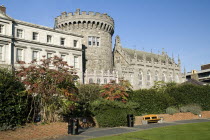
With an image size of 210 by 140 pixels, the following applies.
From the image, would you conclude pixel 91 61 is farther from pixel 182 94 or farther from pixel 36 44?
pixel 182 94

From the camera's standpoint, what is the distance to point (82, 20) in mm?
48281

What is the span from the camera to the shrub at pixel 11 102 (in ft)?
49.7

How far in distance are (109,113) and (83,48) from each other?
2734cm

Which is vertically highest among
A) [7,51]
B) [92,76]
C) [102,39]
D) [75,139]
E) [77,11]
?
[77,11]

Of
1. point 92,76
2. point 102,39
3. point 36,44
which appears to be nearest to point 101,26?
point 102,39

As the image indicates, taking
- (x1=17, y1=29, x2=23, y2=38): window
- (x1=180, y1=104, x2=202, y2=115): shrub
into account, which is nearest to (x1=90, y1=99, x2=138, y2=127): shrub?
(x1=180, y1=104, x2=202, y2=115): shrub

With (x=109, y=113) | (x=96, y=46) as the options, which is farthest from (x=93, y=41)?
(x=109, y=113)

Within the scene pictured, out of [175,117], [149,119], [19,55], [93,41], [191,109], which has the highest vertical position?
[93,41]

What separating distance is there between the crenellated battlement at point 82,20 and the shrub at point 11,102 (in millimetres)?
33160

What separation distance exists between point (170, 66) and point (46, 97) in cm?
5403

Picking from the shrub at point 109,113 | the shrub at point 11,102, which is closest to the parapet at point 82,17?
the shrub at point 109,113

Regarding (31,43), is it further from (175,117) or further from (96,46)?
(175,117)

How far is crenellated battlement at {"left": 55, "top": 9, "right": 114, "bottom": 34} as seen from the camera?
4841cm

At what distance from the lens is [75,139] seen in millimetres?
→ 15203
